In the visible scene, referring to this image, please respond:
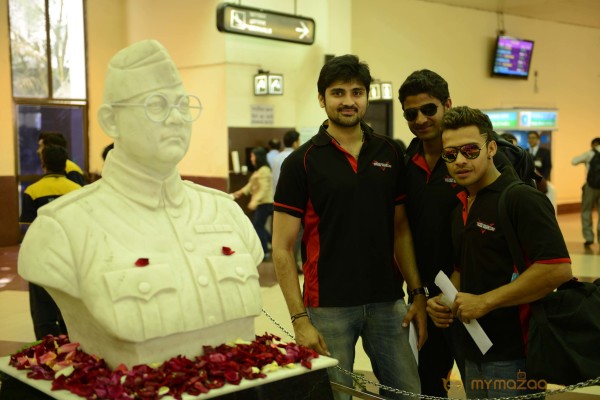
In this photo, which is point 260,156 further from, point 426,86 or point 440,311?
point 440,311

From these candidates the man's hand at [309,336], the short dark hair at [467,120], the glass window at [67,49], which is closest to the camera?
the short dark hair at [467,120]

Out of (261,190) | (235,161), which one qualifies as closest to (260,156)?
(261,190)

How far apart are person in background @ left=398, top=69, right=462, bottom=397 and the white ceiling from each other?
10721 mm

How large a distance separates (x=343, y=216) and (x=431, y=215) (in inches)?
16.4

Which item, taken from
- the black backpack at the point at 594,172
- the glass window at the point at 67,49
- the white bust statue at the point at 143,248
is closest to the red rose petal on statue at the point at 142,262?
the white bust statue at the point at 143,248

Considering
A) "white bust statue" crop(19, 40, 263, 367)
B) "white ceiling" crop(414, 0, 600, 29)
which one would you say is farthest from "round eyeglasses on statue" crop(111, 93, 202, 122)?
"white ceiling" crop(414, 0, 600, 29)

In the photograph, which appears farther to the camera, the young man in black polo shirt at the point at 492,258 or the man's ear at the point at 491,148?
the man's ear at the point at 491,148

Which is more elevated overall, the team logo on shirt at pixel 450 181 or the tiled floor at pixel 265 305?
the team logo on shirt at pixel 450 181

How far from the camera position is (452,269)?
311cm

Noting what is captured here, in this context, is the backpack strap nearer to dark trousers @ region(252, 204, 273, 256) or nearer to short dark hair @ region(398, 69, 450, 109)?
short dark hair @ region(398, 69, 450, 109)

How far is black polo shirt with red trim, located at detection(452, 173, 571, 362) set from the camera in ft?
8.30

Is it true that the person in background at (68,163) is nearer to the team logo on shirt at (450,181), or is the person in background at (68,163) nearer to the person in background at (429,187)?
the person in background at (429,187)

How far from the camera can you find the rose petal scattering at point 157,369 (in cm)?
208

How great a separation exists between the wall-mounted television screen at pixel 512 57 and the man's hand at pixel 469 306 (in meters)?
12.5
